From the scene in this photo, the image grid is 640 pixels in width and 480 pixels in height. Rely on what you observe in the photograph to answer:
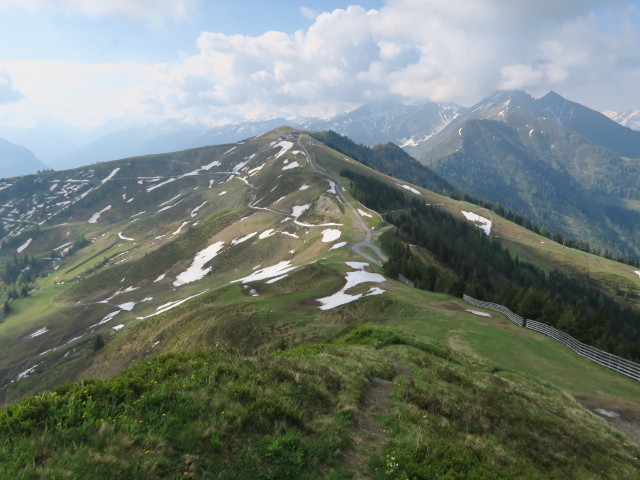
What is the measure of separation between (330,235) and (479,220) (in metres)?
112

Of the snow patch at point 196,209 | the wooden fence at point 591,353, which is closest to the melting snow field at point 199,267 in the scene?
the snow patch at point 196,209

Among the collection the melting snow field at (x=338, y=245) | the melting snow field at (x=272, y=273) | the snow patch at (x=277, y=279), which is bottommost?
the melting snow field at (x=272, y=273)

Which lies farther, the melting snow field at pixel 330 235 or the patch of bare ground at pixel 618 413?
the melting snow field at pixel 330 235

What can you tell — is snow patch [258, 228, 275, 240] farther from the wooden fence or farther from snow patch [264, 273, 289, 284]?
the wooden fence

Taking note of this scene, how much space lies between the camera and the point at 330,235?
8738cm

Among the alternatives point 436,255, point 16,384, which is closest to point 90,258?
point 16,384

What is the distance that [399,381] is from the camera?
14.6m

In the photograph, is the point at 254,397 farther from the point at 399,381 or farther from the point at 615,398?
the point at 615,398

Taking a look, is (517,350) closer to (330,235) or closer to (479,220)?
(330,235)

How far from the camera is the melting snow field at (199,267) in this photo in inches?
3844

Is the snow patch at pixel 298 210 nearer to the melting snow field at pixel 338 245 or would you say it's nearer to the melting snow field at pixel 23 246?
the melting snow field at pixel 338 245

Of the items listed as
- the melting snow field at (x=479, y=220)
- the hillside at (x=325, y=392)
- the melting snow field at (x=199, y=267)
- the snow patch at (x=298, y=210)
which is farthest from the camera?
the melting snow field at (x=479, y=220)

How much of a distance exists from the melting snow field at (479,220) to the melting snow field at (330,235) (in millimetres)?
97215

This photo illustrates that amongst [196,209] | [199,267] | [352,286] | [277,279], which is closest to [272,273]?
[277,279]
